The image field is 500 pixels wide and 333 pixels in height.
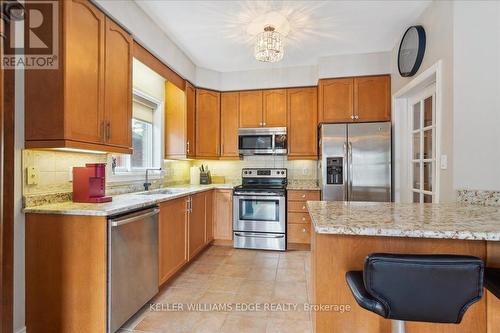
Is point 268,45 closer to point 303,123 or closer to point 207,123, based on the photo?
point 303,123

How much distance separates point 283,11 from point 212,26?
0.77 m

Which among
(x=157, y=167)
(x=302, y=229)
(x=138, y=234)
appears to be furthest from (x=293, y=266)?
(x=157, y=167)

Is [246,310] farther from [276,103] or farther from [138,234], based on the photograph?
[276,103]

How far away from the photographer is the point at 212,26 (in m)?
2.73

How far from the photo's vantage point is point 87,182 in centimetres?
194

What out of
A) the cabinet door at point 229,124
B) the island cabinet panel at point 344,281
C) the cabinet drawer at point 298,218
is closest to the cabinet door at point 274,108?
the cabinet door at point 229,124

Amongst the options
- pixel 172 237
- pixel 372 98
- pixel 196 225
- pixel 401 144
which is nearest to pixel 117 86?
pixel 172 237

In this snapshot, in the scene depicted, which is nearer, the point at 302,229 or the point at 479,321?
the point at 479,321

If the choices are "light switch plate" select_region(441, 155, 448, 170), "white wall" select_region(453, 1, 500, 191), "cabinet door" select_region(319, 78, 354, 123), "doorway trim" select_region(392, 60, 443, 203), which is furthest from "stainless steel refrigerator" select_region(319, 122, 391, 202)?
"white wall" select_region(453, 1, 500, 191)

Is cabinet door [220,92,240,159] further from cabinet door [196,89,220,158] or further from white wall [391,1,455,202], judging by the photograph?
white wall [391,1,455,202]

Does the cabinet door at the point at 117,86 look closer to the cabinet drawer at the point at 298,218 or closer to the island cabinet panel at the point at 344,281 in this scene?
the island cabinet panel at the point at 344,281

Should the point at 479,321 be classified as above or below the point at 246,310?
above

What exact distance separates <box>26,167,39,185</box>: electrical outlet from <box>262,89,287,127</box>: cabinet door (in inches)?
113

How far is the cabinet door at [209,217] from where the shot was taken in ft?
11.6
